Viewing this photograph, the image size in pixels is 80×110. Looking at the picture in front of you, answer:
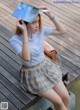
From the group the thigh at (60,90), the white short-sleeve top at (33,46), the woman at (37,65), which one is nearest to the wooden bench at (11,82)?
the woman at (37,65)

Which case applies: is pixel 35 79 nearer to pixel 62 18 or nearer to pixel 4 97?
pixel 4 97

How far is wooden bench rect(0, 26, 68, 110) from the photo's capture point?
3605mm

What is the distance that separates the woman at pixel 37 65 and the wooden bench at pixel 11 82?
0.49ft

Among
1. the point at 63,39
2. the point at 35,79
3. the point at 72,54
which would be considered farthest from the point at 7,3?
the point at 35,79

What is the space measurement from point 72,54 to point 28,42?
1.56m

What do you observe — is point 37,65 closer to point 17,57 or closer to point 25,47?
point 25,47

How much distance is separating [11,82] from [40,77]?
61 cm

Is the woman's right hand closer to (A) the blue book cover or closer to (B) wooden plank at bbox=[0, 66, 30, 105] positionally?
(A) the blue book cover

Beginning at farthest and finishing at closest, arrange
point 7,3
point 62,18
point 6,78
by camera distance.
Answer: point 7,3 < point 62,18 < point 6,78

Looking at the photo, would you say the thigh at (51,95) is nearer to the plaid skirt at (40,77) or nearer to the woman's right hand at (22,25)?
the plaid skirt at (40,77)

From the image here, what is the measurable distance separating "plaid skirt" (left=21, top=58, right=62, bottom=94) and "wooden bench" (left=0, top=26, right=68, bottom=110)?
0.51ft

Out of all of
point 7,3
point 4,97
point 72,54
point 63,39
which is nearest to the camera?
point 4,97

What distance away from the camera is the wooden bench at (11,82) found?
3605 mm

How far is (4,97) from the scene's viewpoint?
3.71 metres
